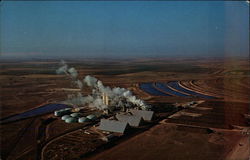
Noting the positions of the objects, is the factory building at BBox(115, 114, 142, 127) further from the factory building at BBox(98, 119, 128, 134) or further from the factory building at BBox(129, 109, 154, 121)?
the factory building at BBox(129, 109, 154, 121)

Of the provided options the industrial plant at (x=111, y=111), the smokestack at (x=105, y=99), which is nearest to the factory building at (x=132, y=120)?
the industrial plant at (x=111, y=111)

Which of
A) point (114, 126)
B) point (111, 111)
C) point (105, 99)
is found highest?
point (105, 99)

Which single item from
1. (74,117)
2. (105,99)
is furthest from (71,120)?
(105,99)

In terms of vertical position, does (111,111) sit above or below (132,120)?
below

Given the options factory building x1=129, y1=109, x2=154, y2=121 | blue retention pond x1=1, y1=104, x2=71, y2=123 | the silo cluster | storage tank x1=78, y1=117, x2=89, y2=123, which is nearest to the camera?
storage tank x1=78, y1=117, x2=89, y2=123

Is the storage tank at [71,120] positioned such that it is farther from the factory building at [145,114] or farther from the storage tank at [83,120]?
the factory building at [145,114]

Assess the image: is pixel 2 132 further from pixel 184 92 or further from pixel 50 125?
pixel 184 92

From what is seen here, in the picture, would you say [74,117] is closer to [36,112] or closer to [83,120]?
[83,120]

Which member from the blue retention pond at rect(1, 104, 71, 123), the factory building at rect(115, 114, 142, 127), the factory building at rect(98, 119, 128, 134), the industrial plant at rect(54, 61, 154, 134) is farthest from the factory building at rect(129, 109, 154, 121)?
the blue retention pond at rect(1, 104, 71, 123)

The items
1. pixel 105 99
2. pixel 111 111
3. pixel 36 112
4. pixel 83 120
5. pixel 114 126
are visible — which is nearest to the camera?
pixel 114 126
